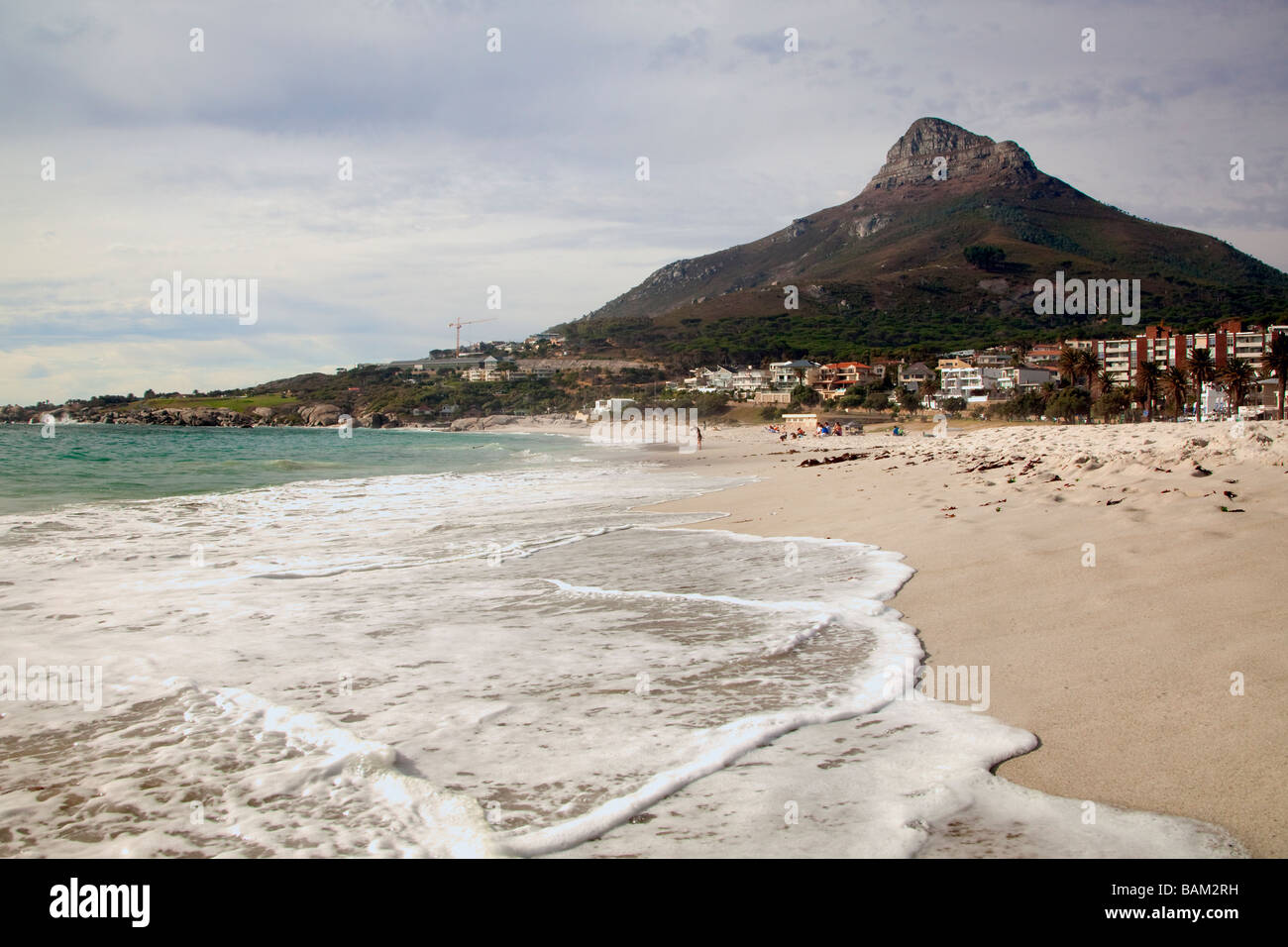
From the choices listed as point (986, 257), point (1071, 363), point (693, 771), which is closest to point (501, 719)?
point (693, 771)

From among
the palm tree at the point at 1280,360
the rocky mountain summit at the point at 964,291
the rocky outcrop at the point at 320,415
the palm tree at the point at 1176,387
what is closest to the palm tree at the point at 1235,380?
the palm tree at the point at 1176,387

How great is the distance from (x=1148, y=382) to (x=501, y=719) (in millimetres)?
69534

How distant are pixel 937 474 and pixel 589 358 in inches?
4962

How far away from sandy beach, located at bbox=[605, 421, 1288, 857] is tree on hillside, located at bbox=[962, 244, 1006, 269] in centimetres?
16083

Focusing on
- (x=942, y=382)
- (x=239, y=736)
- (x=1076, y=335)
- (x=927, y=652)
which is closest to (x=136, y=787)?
(x=239, y=736)

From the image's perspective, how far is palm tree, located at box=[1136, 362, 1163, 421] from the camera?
59.2 m

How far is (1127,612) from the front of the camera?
4.55 metres

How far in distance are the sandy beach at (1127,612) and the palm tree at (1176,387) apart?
58729 millimetres

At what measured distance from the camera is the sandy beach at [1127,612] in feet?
9.21

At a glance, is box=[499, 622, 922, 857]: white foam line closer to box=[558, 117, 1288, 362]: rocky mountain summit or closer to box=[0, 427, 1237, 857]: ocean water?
box=[0, 427, 1237, 857]: ocean water

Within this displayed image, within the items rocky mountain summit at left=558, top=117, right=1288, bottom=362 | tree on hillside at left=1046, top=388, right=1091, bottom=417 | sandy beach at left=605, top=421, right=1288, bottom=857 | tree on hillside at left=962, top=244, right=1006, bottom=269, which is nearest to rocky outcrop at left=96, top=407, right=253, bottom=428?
rocky mountain summit at left=558, top=117, right=1288, bottom=362

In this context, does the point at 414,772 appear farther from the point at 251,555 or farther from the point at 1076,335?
the point at 1076,335

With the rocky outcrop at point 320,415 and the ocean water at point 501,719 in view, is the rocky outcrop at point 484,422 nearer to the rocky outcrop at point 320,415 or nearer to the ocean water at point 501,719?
the rocky outcrop at point 320,415

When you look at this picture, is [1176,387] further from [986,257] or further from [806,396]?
[986,257]
